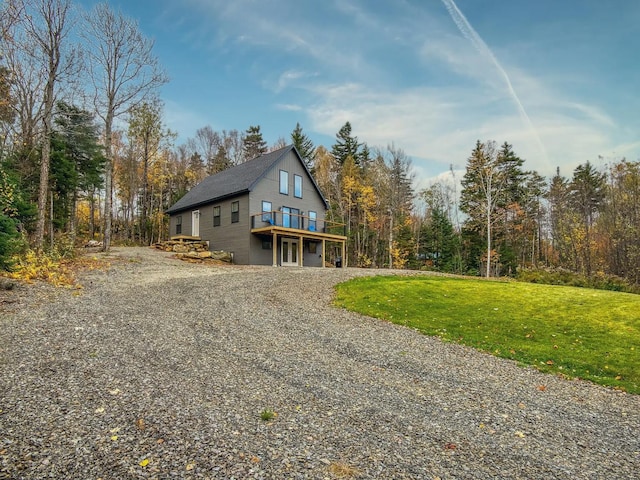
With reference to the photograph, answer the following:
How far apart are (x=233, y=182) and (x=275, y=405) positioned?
2099 centimetres

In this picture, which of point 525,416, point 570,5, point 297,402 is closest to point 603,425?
point 525,416

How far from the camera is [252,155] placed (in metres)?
42.0

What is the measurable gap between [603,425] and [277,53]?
1867 cm

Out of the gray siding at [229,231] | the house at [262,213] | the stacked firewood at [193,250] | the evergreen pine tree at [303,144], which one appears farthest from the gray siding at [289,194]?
the evergreen pine tree at [303,144]

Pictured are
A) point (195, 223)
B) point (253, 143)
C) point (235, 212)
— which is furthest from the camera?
point (253, 143)

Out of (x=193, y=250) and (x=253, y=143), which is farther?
(x=253, y=143)

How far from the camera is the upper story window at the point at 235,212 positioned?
21875 millimetres

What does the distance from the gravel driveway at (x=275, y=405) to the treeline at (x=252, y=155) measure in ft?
32.1

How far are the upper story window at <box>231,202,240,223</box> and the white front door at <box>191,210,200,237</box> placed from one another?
3.91 m

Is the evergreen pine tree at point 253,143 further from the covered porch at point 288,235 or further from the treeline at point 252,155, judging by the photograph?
the covered porch at point 288,235

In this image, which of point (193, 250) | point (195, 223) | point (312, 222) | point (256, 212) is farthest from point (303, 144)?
point (193, 250)

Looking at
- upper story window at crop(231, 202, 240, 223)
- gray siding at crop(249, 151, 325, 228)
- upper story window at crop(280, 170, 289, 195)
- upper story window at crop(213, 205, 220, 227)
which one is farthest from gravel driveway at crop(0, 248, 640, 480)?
upper story window at crop(280, 170, 289, 195)

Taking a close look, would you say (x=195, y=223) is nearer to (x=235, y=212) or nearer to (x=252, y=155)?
(x=235, y=212)

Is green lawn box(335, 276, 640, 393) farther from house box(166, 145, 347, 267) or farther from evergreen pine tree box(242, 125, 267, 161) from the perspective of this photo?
evergreen pine tree box(242, 125, 267, 161)
